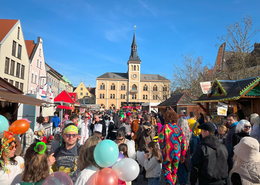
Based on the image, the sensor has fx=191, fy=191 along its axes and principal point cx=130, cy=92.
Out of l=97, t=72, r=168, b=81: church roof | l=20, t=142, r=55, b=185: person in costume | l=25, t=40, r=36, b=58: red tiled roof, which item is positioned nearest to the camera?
l=20, t=142, r=55, b=185: person in costume

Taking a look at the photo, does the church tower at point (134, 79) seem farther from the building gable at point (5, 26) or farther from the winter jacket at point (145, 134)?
the winter jacket at point (145, 134)

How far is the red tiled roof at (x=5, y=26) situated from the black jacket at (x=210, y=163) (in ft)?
79.4

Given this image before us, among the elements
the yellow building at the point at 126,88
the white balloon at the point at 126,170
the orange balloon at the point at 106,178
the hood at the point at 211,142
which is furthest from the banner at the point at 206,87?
the yellow building at the point at 126,88

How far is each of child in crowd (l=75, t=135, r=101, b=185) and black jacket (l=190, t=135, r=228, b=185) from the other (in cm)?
177

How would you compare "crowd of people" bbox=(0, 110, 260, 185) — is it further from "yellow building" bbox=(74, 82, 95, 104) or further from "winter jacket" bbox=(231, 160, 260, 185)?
"yellow building" bbox=(74, 82, 95, 104)

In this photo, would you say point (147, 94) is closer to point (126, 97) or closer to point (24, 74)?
point (126, 97)

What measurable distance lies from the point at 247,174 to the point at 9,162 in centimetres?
326

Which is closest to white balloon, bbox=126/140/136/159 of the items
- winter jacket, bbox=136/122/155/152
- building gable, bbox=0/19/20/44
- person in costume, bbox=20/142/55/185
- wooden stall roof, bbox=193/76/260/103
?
winter jacket, bbox=136/122/155/152

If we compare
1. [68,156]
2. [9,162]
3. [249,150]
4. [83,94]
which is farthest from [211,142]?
[83,94]

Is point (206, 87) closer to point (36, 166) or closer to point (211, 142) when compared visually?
point (211, 142)

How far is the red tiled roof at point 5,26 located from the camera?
21.5m

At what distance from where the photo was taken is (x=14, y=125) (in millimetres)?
4023

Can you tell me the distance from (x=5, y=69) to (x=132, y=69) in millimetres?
53015

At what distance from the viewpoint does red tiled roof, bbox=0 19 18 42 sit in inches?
845
